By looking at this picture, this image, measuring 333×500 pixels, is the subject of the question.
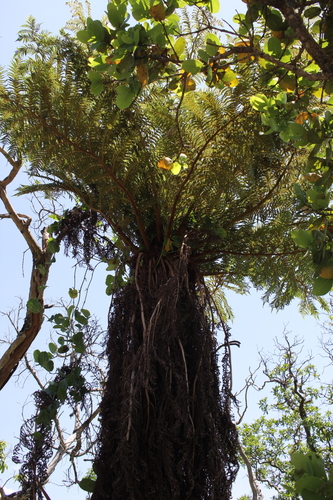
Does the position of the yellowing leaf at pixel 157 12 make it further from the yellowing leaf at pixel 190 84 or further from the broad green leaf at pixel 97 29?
the yellowing leaf at pixel 190 84

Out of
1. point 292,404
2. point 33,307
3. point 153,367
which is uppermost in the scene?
point 292,404

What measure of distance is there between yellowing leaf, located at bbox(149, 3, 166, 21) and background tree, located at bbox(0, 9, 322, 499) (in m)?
0.36

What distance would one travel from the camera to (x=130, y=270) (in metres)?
2.50

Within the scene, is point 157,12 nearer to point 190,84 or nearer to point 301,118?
point 190,84

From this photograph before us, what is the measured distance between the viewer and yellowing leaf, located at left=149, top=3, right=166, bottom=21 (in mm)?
1440

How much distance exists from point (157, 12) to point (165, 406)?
4.50 ft

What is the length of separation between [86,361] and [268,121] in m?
1.59

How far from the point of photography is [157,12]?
145 centimetres

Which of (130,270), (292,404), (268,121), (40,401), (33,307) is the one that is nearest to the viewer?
(268,121)

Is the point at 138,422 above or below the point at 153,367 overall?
below

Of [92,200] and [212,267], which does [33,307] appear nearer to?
[92,200]

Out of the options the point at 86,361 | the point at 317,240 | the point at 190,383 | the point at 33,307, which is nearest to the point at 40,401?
the point at 86,361

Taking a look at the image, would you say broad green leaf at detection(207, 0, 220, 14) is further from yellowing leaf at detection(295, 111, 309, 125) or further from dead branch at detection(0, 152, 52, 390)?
dead branch at detection(0, 152, 52, 390)

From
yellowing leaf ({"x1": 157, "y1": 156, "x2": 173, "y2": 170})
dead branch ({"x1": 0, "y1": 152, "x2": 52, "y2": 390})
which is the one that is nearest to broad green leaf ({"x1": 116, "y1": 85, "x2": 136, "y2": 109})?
yellowing leaf ({"x1": 157, "y1": 156, "x2": 173, "y2": 170})
